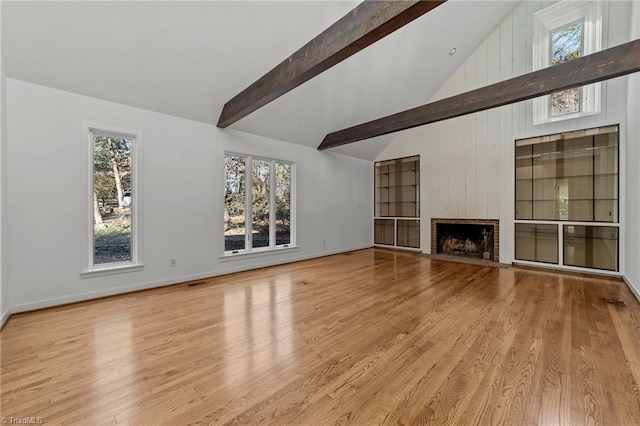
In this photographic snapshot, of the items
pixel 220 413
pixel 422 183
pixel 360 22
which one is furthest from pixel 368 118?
pixel 220 413

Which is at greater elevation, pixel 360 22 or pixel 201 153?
pixel 360 22

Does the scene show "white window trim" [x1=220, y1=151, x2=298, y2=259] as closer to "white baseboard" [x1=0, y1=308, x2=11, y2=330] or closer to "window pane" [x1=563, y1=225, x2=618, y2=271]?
"white baseboard" [x1=0, y1=308, x2=11, y2=330]

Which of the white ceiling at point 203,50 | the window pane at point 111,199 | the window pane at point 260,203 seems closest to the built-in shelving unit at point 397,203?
the white ceiling at point 203,50

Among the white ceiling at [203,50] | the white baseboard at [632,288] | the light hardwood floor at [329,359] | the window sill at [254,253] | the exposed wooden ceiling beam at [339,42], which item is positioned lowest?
the light hardwood floor at [329,359]

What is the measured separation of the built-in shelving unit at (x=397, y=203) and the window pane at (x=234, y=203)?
4.25 meters

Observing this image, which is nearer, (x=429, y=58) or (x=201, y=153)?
(x=201, y=153)

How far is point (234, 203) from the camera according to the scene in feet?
16.0

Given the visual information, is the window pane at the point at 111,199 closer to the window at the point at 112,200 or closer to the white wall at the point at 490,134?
the window at the point at 112,200

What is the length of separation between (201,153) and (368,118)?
3.45 metres

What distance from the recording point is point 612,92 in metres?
4.27

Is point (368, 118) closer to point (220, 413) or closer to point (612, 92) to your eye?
point (612, 92)

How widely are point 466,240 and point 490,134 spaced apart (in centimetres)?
238

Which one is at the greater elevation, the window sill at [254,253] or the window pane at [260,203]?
the window pane at [260,203]

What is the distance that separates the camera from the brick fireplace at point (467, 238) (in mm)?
5621
